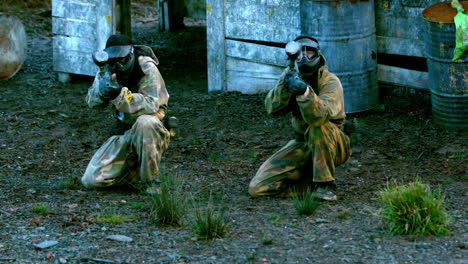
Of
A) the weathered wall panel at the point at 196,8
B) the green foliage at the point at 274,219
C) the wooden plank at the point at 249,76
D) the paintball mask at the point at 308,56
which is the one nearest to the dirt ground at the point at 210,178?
the green foliage at the point at 274,219

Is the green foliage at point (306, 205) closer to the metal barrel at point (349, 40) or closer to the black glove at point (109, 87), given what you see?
the black glove at point (109, 87)

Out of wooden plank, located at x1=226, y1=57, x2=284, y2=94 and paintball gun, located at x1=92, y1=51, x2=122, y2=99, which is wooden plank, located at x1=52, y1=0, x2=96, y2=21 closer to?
wooden plank, located at x1=226, y1=57, x2=284, y2=94

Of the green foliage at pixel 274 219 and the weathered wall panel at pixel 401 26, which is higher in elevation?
the weathered wall panel at pixel 401 26

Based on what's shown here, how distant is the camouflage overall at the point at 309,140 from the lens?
18.6 feet

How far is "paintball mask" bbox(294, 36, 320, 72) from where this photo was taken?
5734 mm

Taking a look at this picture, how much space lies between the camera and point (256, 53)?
9.05m

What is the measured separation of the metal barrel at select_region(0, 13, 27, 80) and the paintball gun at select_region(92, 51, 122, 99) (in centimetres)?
481

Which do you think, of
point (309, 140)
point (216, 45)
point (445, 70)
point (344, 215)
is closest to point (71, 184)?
point (309, 140)

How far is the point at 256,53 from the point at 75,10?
2404mm

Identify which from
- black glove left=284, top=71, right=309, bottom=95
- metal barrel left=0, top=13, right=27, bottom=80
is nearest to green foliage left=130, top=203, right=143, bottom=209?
black glove left=284, top=71, right=309, bottom=95

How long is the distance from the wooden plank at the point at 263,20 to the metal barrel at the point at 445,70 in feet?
5.20

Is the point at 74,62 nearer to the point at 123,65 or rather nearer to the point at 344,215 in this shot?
the point at 123,65

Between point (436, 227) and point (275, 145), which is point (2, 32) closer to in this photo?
point (275, 145)

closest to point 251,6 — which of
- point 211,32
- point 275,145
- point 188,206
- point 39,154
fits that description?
point 211,32
